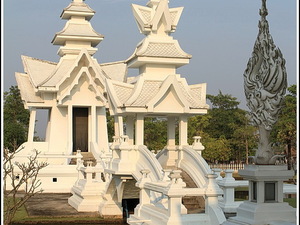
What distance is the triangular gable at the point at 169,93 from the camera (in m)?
15.1

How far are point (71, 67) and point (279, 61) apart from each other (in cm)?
2138

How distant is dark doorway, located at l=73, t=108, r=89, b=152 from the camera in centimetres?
3005

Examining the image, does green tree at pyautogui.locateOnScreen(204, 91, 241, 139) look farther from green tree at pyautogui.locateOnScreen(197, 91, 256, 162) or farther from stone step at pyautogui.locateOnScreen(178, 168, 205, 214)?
stone step at pyautogui.locateOnScreen(178, 168, 205, 214)

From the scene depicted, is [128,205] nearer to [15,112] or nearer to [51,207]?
[51,207]

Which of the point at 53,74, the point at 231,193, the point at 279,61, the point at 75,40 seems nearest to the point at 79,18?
the point at 75,40

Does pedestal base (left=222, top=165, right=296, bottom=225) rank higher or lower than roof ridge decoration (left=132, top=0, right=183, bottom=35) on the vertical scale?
lower

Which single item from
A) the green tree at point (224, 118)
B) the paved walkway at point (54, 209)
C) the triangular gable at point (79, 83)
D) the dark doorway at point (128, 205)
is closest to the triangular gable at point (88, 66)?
the triangular gable at point (79, 83)

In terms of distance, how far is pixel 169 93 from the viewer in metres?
15.3

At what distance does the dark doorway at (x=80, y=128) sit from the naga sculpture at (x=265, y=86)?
23.2 m

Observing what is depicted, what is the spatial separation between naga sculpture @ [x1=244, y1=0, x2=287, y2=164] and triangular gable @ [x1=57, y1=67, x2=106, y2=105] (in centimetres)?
2085

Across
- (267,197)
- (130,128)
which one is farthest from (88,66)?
(267,197)

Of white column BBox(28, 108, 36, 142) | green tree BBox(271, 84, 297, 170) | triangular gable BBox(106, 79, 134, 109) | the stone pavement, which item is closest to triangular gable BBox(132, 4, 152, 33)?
triangular gable BBox(106, 79, 134, 109)

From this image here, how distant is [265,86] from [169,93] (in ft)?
27.3

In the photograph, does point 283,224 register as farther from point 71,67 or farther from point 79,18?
point 79,18
